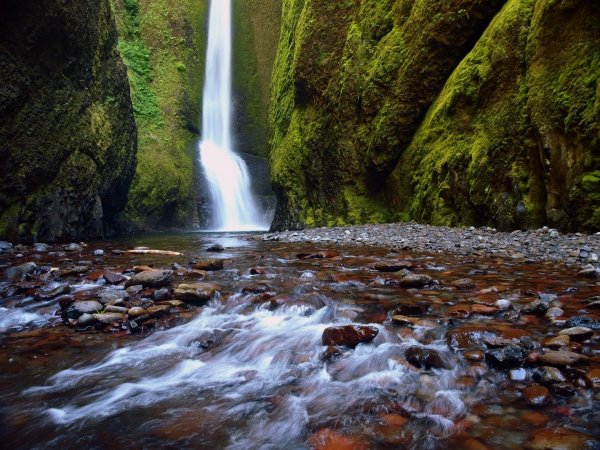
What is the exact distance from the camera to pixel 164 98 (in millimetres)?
27609

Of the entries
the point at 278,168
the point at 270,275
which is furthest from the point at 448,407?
the point at 278,168

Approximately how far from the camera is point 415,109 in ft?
39.7

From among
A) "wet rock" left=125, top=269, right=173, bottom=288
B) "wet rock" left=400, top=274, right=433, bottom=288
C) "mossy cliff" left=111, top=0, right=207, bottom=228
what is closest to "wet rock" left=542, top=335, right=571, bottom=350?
"wet rock" left=400, top=274, right=433, bottom=288

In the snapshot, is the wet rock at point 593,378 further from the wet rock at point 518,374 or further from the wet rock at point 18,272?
the wet rock at point 18,272

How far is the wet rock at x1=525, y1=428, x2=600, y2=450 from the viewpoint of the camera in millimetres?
1614

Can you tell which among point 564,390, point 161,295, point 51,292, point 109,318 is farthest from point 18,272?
point 564,390

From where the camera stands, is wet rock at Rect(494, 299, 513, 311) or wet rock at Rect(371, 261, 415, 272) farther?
wet rock at Rect(371, 261, 415, 272)

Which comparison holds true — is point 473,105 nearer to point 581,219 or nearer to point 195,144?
point 581,219

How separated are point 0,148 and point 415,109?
1096 centimetres

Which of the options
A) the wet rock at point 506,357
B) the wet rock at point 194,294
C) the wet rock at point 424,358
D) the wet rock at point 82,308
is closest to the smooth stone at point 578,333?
the wet rock at point 506,357

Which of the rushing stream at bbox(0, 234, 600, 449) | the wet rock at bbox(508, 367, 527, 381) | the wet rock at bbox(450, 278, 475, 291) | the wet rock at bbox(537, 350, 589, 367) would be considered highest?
the wet rock at bbox(450, 278, 475, 291)

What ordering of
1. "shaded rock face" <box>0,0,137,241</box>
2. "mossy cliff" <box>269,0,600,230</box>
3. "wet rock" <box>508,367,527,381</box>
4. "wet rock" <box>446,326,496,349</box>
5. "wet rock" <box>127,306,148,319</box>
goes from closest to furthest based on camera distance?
"wet rock" <box>508,367,527,381</box> < "wet rock" <box>446,326,496,349</box> < "wet rock" <box>127,306,148,319</box> < "mossy cliff" <box>269,0,600,230</box> < "shaded rock face" <box>0,0,137,241</box>

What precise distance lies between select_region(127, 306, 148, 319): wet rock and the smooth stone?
3381 mm

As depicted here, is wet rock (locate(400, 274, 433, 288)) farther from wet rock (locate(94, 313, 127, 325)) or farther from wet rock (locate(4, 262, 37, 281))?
wet rock (locate(4, 262, 37, 281))
